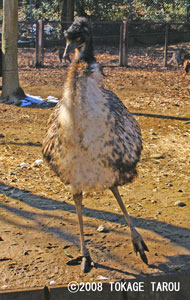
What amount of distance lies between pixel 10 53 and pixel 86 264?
22.0ft

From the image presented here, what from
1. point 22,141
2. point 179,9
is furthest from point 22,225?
point 179,9

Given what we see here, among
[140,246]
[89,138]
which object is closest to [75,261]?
[140,246]

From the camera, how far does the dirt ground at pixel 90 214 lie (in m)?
3.92

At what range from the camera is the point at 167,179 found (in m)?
5.85

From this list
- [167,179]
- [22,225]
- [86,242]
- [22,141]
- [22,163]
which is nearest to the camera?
[86,242]

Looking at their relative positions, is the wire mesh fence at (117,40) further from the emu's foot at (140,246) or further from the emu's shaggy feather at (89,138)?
the emu's foot at (140,246)

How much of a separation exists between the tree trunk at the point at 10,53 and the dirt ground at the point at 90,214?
4.95ft

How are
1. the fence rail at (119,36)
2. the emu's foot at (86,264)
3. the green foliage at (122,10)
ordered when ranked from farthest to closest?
the green foliage at (122,10), the fence rail at (119,36), the emu's foot at (86,264)

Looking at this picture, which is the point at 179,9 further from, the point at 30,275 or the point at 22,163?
the point at 30,275

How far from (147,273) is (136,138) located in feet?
4.08

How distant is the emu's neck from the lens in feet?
11.9

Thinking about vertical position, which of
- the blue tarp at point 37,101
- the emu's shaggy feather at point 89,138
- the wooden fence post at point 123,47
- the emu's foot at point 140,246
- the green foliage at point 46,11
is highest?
the green foliage at point 46,11

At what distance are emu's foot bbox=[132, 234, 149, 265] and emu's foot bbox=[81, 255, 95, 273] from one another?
400 mm

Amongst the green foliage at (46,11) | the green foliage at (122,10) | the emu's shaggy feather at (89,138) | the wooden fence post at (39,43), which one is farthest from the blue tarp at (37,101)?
the green foliage at (46,11)
